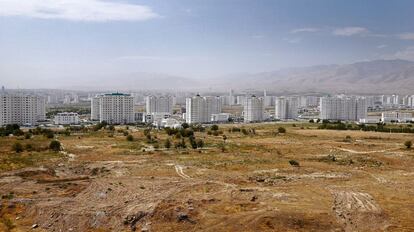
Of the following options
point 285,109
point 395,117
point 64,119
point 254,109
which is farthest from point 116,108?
point 395,117

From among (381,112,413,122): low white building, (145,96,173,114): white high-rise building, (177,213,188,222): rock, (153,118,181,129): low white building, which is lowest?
(177,213,188,222): rock

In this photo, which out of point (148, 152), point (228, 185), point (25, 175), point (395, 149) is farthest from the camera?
point (395, 149)

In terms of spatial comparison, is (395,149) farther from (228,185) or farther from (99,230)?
(99,230)

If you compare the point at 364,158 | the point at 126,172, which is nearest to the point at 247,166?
the point at 126,172

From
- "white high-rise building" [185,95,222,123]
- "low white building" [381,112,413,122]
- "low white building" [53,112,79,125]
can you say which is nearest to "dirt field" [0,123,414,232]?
"low white building" [53,112,79,125]

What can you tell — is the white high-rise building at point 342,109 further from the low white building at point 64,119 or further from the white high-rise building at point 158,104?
the low white building at point 64,119

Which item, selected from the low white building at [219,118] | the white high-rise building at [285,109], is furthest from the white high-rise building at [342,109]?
the low white building at [219,118]

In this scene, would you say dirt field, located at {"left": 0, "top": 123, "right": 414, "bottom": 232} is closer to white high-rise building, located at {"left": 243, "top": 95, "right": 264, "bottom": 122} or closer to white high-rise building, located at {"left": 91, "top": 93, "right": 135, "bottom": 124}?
white high-rise building, located at {"left": 91, "top": 93, "right": 135, "bottom": 124}
